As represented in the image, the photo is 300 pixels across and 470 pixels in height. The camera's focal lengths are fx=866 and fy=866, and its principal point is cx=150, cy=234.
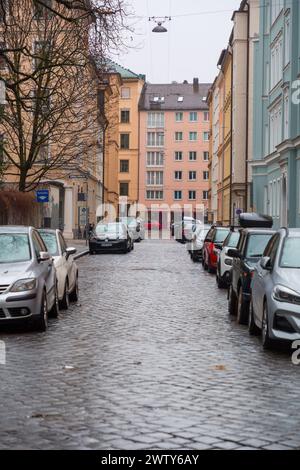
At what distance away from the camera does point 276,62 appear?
45969mm

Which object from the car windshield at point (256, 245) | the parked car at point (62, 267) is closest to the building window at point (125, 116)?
the parked car at point (62, 267)

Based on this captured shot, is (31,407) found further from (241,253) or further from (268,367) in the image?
(241,253)

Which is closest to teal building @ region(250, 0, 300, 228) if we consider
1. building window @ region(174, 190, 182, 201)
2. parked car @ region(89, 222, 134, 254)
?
parked car @ region(89, 222, 134, 254)

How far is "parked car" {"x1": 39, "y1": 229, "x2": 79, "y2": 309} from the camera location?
15719 mm

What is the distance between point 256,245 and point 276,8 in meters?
32.7

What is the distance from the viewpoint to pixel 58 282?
15438mm

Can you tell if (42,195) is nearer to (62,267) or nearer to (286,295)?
(62,267)

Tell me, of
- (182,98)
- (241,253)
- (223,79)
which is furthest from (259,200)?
(182,98)

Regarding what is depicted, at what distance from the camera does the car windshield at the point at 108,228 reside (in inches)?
1628

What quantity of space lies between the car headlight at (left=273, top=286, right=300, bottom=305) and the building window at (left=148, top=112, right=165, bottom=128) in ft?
348

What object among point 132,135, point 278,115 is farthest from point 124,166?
point 278,115

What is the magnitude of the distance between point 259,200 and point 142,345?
137 feet

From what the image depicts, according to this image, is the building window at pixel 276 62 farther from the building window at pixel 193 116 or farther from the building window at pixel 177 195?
the building window at pixel 177 195

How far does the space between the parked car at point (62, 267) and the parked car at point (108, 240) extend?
74.9ft
